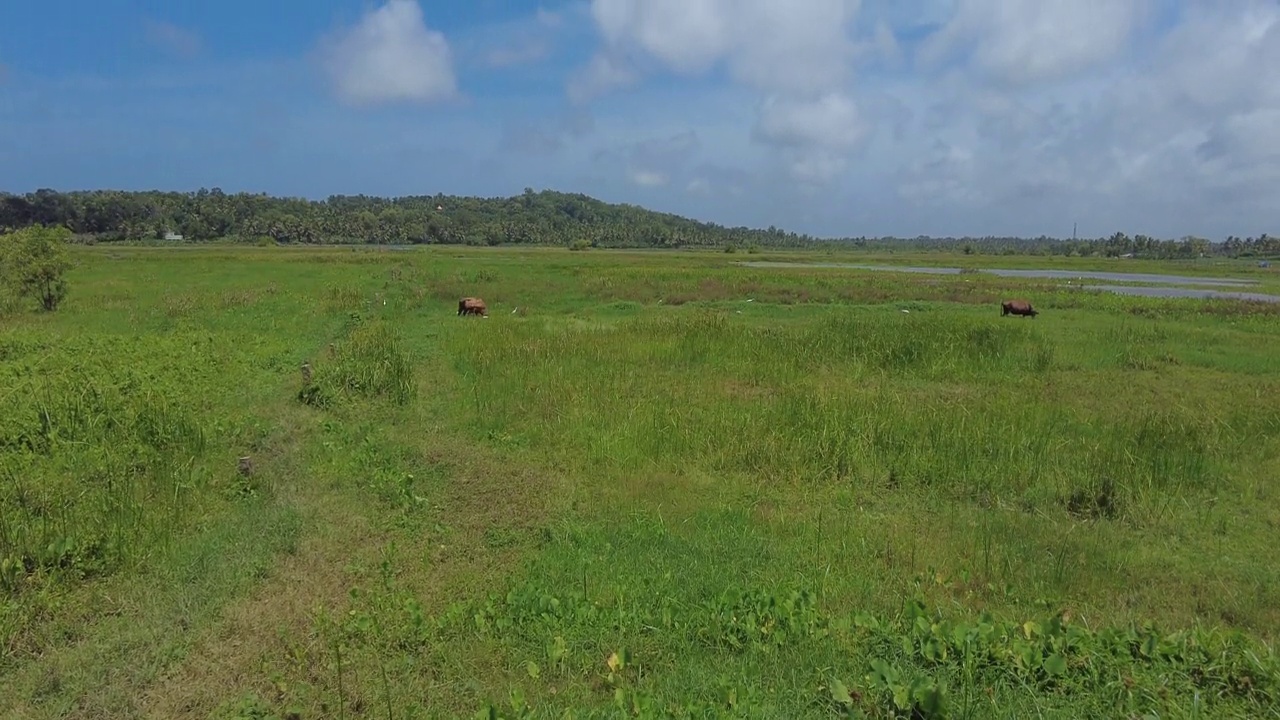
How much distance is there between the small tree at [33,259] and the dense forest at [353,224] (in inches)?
2330

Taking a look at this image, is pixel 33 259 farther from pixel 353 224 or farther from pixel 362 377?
pixel 353 224

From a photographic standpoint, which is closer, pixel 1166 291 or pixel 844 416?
pixel 844 416

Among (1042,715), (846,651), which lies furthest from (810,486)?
(1042,715)

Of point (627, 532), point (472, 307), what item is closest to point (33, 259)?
→ point (472, 307)

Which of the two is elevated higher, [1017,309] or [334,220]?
[334,220]

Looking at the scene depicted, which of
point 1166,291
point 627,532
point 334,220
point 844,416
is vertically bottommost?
point 627,532

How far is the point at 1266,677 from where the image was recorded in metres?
3.33

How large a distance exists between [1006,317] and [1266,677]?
660 inches

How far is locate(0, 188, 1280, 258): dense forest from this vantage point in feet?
258

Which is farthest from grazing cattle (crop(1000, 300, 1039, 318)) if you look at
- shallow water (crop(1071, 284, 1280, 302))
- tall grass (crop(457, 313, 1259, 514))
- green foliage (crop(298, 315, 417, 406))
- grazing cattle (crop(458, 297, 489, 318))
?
green foliage (crop(298, 315, 417, 406))

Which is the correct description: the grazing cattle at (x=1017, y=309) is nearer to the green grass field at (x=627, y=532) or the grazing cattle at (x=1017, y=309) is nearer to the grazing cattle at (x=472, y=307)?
the green grass field at (x=627, y=532)

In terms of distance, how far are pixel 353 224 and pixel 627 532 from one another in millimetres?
98162

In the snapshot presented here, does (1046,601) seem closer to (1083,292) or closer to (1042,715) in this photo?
(1042,715)

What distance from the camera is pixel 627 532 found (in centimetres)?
531
